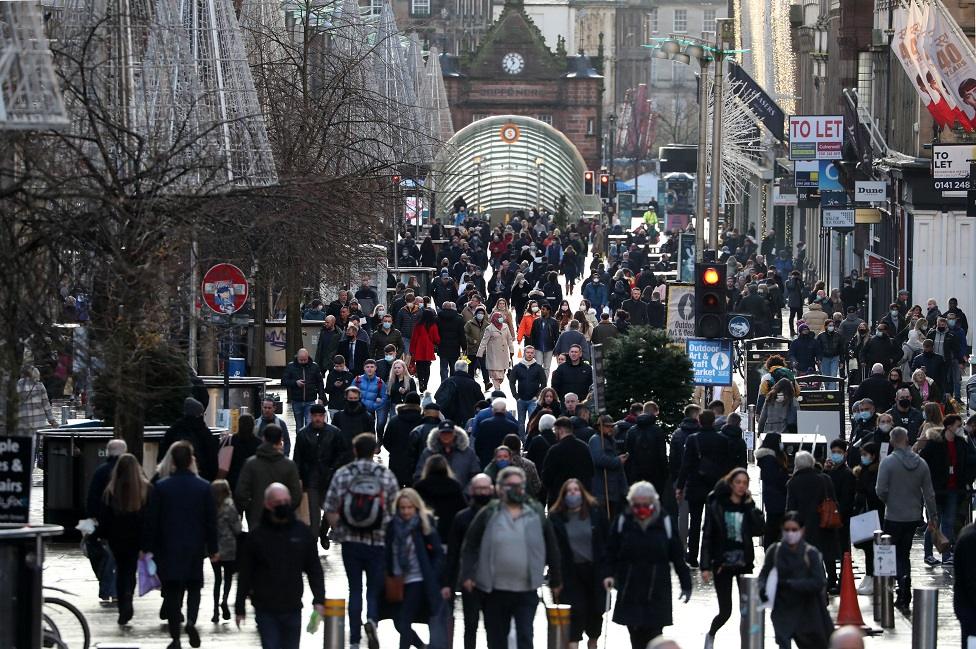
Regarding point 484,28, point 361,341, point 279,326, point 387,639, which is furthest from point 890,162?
point 484,28

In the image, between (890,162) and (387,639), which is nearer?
(387,639)

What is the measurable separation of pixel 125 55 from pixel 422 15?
134384 mm

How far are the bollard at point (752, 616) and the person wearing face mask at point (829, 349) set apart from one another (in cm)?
1978

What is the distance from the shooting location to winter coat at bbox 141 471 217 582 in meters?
15.7

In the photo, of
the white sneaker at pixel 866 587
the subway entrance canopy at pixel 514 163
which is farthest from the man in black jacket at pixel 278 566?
the subway entrance canopy at pixel 514 163

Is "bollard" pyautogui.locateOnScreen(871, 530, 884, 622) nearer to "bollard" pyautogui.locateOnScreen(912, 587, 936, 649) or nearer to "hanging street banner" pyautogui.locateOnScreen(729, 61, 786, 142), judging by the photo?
"bollard" pyautogui.locateOnScreen(912, 587, 936, 649)

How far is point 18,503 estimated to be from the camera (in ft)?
46.2

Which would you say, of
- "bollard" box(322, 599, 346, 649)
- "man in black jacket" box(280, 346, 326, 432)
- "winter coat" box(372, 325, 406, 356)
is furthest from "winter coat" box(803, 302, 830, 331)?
"bollard" box(322, 599, 346, 649)

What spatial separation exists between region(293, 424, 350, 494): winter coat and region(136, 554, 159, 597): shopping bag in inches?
147

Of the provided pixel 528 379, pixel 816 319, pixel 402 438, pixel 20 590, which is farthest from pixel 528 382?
pixel 20 590

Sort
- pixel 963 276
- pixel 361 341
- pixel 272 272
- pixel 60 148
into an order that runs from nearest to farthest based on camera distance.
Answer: pixel 60 148 < pixel 361 341 < pixel 272 272 < pixel 963 276

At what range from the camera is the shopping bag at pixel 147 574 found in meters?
16.2

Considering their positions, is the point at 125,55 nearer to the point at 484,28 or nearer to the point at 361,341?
the point at 361,341

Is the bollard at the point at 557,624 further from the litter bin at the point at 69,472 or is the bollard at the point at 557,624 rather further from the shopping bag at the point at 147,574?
the litter bin at the point at 69,472
